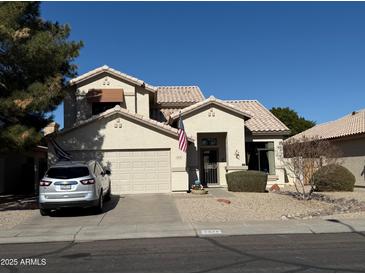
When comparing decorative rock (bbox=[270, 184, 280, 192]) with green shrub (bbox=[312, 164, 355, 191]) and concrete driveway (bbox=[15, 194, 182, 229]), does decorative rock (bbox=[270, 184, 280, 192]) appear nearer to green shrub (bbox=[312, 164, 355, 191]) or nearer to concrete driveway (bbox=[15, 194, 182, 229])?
green shrub (bbox=[312, 164, 355, 191])

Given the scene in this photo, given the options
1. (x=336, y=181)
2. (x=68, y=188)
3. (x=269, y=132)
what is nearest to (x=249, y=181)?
(x=336, y=181)

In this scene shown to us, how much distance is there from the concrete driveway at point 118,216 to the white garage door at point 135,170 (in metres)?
3.07

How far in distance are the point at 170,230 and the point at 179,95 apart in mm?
A: 19528

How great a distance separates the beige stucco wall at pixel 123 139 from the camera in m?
22.0

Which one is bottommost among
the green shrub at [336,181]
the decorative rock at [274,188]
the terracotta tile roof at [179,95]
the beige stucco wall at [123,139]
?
the decorative rock at [274,188]

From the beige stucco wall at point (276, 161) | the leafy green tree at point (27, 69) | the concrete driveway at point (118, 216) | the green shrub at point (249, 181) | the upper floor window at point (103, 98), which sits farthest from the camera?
the beige stucco wall at point (276, 161)

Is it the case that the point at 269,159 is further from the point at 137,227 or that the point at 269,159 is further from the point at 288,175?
the point at 137,227

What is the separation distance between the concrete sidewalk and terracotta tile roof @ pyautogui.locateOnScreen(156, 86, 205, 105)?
16.8 m

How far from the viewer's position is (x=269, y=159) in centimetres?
2686

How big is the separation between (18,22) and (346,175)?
17.1 m

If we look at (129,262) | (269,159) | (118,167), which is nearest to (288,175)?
(269,159)

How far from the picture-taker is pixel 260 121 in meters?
27.9

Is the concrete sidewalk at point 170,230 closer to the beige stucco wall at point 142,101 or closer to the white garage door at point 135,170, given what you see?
the white garage door at point 135,170

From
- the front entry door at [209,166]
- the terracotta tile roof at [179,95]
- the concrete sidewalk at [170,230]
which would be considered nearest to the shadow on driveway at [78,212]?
the concrete sidewalk at [170,230]
